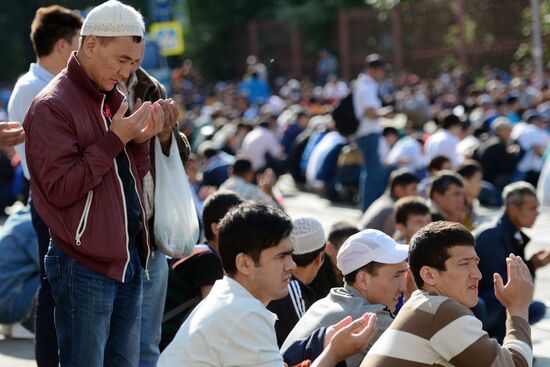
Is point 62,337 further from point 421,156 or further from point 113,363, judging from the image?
point 421,156

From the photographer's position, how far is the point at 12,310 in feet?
25.7

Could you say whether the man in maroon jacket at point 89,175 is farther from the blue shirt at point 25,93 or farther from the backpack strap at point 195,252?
the backpack strap at point 195,252

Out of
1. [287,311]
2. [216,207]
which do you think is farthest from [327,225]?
[287,311]

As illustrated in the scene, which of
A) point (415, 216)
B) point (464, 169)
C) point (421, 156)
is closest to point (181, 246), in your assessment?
point (415, 216)

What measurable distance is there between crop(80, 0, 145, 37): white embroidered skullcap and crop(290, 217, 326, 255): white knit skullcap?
2.22 metres

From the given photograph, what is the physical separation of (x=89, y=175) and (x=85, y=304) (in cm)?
54

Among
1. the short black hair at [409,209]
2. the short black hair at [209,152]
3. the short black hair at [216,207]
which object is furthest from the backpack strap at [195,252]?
the short black hair at [209,152]

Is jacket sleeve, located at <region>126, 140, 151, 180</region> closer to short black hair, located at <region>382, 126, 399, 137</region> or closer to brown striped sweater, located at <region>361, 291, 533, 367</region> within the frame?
brown striped sweater, located at <region>361, 291, 533, 367</region>

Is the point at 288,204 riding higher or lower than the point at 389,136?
lower

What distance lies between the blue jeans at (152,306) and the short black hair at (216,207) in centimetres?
137

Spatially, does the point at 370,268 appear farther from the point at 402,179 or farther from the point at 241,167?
the point at 241,167

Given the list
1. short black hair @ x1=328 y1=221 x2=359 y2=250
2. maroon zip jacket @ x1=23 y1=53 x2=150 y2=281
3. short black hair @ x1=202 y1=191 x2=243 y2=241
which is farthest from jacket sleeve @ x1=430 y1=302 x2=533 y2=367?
short black hair @ x1=328 y1=221 x2=359 y2=250

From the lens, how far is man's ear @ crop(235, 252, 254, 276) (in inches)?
155

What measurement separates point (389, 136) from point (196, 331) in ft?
41.3
